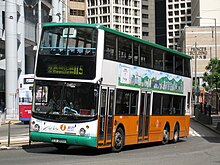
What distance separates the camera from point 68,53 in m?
15.6

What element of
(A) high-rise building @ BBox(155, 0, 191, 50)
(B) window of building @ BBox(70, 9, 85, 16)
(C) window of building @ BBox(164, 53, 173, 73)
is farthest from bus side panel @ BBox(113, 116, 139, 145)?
(A) high-rise building @ BBox(155, 0, 191, 50)

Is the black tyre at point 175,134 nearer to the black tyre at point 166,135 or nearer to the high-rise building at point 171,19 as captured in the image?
the black tyre at point 166,135

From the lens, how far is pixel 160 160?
14.4 metres

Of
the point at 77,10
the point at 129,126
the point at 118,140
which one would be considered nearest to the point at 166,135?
the point at 129,126

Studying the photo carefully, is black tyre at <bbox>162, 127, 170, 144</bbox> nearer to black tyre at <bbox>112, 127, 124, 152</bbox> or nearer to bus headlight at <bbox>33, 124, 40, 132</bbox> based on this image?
black tyre at <bbox>112, 127, 124, 152</bbox>

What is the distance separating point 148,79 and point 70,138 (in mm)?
5146

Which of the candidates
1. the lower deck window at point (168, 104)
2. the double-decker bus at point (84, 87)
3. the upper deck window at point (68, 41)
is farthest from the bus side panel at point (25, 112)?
the upper deck window at point (68, 41)

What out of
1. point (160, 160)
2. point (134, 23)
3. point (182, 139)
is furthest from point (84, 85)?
point (134, 23)

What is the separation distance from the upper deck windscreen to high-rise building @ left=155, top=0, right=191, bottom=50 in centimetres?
13851

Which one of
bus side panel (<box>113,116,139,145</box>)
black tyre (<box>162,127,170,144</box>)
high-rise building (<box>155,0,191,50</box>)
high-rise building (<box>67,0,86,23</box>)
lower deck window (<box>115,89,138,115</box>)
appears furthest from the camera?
high-rise building (<box>155,0,191,50</box>)

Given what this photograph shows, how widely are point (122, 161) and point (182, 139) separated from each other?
11925mm

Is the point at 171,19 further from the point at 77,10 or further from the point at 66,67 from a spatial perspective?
the point at 66,67

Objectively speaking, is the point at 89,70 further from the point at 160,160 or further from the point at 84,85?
the point at 160,160

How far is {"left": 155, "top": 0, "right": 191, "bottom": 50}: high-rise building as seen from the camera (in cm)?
15538
